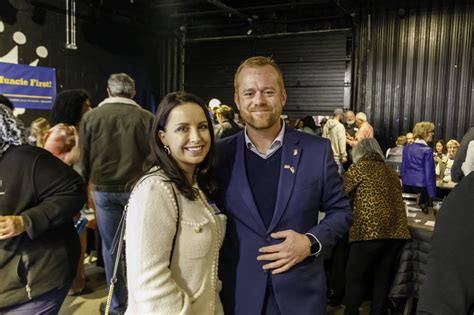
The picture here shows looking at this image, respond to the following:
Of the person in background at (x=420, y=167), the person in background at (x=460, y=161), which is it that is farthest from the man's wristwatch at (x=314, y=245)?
the person in background at (x=420, y=167)

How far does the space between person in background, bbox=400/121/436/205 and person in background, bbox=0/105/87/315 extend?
3789mm

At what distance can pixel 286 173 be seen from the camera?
1565 mm

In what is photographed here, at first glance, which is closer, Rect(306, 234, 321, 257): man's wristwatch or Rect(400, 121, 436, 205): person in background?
Rect(306, 234, 321, 257): man's wristwatch

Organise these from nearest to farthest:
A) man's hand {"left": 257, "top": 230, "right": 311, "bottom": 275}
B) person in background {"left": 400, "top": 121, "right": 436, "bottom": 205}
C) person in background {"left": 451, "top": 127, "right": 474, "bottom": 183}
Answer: man's hand {"left": 257, "top": 230, "right": 311, "bottom": 275}, person in background {"left": 451, "top": 127, "right": 474, "bottom": 183}, person in background {"left": 400, "top": 121, "right": 436, "bottom": 205}

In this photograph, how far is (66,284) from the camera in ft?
6.04

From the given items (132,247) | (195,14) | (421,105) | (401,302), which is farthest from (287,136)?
(195,14)

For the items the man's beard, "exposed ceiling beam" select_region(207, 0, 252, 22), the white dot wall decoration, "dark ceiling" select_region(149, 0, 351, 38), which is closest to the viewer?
the man's beard

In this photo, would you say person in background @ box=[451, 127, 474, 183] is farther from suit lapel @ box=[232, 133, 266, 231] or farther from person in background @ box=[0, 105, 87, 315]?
person in background @ box=[0, 105, 87, 315]

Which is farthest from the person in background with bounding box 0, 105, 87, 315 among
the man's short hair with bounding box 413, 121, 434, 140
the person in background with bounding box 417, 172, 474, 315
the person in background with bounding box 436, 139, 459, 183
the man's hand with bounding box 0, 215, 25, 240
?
the person in background with bounding box 436, 139, 459, 183

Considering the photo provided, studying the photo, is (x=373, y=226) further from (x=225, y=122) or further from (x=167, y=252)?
(x=225, y=122)

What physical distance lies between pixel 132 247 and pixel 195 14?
9.52 meters

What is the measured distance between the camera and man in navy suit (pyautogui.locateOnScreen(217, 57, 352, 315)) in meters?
1.53

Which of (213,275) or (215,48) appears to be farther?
(215,48)

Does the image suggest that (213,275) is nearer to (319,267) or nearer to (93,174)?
(319,267)
